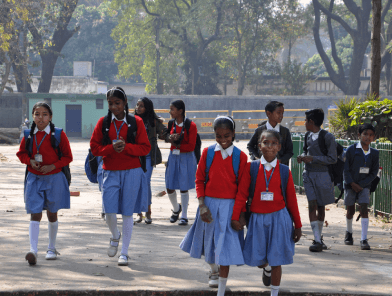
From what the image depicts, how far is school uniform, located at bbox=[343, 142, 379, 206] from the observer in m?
6.95

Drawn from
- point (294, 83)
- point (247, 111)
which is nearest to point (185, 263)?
point (247, 111)

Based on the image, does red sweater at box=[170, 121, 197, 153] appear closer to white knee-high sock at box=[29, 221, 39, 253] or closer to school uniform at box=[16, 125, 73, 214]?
school uniform at box=[16, 125, 73, 214]

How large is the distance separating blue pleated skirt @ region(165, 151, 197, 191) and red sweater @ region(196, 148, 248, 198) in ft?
12.2

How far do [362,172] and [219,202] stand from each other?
10.0 feet

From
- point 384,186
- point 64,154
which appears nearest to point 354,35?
point 384,186

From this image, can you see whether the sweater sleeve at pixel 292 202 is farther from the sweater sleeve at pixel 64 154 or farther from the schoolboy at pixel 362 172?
the schoolboy at pixel 362 172

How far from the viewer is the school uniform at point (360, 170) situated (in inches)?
274

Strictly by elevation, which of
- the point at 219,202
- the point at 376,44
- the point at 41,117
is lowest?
the point at 219,202

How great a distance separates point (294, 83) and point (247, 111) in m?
12.4

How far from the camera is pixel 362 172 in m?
6.95

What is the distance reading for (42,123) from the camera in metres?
5.83

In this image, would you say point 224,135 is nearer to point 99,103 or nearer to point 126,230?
point 126,230

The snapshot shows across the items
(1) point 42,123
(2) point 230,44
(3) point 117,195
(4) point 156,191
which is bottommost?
(4) point 156,191

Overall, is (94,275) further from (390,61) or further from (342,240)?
(390,61)
